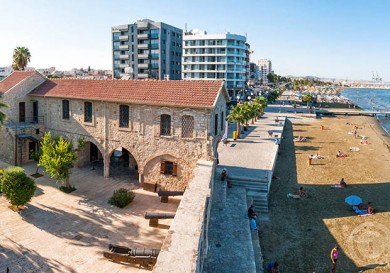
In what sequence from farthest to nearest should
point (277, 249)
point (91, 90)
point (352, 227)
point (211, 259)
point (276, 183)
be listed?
point (276, 183), point (91, 90), point (352, 227), point (277, 249), point (211, 259)

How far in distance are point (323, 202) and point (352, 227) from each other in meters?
3.92

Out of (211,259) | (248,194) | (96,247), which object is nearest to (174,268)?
(211,259)

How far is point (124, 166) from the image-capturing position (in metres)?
27.8

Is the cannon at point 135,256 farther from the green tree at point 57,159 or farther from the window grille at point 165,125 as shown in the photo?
the window grille at point 165,125

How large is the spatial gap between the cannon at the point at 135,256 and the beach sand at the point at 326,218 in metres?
6.63

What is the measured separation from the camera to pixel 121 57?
295 feet

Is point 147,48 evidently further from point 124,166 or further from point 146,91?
point 146,91

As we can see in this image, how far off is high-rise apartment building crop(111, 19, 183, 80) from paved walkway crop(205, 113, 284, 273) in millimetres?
55115

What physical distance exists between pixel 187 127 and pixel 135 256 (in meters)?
9.65

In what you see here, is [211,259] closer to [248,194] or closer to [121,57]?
[248,194]

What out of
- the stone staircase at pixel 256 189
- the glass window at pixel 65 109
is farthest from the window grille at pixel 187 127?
the glass window at pixel 65 109

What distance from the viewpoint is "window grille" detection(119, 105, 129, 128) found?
22.8m

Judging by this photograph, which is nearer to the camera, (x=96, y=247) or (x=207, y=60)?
(x=96, y=247)

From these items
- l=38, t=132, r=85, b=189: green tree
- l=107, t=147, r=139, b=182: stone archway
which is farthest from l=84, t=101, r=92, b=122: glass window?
l=38, t=132, r=85, b=189: green tree
